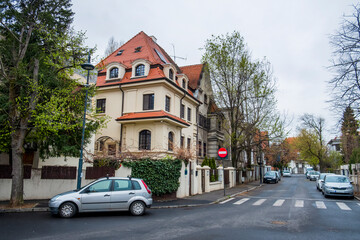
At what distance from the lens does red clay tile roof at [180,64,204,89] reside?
30.8 m

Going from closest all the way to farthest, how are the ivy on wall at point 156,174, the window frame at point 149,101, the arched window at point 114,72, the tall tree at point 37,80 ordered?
the tall tree at point 37,80
the ivy on wall at point 156,174
the window frame at point 149,101
the arched window at point 114,72

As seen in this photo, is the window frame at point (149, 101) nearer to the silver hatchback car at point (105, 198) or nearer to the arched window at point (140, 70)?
the arched window at point (140, 70)

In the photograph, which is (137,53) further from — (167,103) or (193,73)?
(193,73)

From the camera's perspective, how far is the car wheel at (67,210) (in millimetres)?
10133

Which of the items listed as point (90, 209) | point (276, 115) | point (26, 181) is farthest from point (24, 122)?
point (276, 115)

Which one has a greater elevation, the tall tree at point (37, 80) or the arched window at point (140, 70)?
the arched window at point (140, 70)

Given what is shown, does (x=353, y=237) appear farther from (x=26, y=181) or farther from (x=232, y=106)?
(x=232, y=106)

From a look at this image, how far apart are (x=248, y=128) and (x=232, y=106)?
3014 mm

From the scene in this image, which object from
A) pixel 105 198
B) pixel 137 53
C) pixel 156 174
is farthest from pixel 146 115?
pixel 105 198

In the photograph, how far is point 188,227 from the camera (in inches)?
338

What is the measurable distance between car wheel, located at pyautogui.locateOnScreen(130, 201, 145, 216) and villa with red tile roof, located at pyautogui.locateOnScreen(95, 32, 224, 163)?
904 centimetres

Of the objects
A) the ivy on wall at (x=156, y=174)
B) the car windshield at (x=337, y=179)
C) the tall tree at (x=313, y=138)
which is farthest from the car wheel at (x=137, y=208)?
the tall tree at (x=313, y=138)

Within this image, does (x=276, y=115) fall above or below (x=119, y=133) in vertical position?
above

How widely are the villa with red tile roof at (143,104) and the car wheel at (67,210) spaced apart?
984cm
